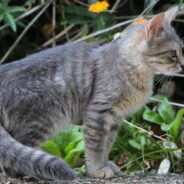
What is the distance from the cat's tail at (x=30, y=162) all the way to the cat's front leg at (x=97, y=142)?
0.57m

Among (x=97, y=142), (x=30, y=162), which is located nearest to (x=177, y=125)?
(x=97, y=142)

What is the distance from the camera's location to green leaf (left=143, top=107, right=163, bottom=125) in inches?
209

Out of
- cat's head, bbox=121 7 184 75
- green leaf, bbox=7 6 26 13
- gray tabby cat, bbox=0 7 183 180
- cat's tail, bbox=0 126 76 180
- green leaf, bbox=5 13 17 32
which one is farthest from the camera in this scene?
green leaf, bbox=7 6 26 13

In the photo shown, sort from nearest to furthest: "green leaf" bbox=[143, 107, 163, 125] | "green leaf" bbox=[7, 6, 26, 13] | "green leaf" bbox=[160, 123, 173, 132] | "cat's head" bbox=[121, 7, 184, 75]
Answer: "cat's head" bbox=[121, 7, 184, 75] → "green leaf" bbox=[160, 123, 173, 132] → "green leaf" bbox=[143, 107, 163, 125] → "green leaf" bbox=[7, 6, 26, 13]

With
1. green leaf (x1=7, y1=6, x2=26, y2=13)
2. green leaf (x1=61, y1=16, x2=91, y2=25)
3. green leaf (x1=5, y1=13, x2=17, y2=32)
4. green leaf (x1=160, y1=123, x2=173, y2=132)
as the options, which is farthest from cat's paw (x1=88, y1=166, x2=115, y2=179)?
green leaf (x1=61, y1=16, x2=91, y2=25)

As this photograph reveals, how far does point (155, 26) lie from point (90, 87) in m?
0.63

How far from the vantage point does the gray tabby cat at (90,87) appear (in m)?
4.26

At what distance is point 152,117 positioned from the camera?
5.33 metres

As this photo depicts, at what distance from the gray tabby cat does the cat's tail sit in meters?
0.06

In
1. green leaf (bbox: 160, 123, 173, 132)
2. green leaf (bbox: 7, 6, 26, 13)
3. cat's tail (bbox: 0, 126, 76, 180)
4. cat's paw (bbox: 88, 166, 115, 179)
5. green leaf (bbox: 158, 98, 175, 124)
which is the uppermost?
green leaf (bbox: 7, 6, 26, 13)

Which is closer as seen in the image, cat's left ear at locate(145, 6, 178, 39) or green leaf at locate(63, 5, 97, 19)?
cat's left ear at locate(145, 6, 178, 39)

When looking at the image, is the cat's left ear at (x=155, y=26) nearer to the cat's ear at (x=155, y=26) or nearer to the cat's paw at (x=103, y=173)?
the cat's ear at (x=155, y=26)

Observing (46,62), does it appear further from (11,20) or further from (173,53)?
(11,20)

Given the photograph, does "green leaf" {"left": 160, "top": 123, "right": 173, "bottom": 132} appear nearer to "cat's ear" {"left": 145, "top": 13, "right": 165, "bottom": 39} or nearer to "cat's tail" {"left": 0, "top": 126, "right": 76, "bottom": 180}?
"cat's ear" {"left": 145, "top": 13, "right": 165, "bottom": 39}
